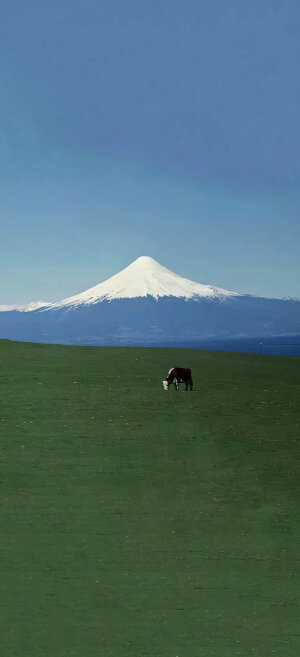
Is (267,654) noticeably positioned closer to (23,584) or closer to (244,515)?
(23,584)

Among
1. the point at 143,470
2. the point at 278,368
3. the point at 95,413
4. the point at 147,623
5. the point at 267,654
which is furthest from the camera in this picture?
the point at 278,368

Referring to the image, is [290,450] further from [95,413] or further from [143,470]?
[95,413]

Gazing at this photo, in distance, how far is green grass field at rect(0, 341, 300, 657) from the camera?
14383 millimetres

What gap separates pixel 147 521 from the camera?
20.0 metres

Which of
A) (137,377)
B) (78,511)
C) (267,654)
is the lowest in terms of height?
(267,654)

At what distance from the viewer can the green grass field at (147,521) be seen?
14.4 m

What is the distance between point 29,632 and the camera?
46.0 ft

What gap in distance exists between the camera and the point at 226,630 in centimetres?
1446

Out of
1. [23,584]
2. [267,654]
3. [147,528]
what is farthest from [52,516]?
[267,654]

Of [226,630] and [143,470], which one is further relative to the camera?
[143,470]

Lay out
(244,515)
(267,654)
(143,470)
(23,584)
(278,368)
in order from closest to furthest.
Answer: (267,654)
(23,584)
(244,515)
(143,470)
(278,368)

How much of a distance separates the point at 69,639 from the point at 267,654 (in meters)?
3.47

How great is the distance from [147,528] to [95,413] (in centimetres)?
1234

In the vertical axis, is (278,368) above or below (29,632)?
above
